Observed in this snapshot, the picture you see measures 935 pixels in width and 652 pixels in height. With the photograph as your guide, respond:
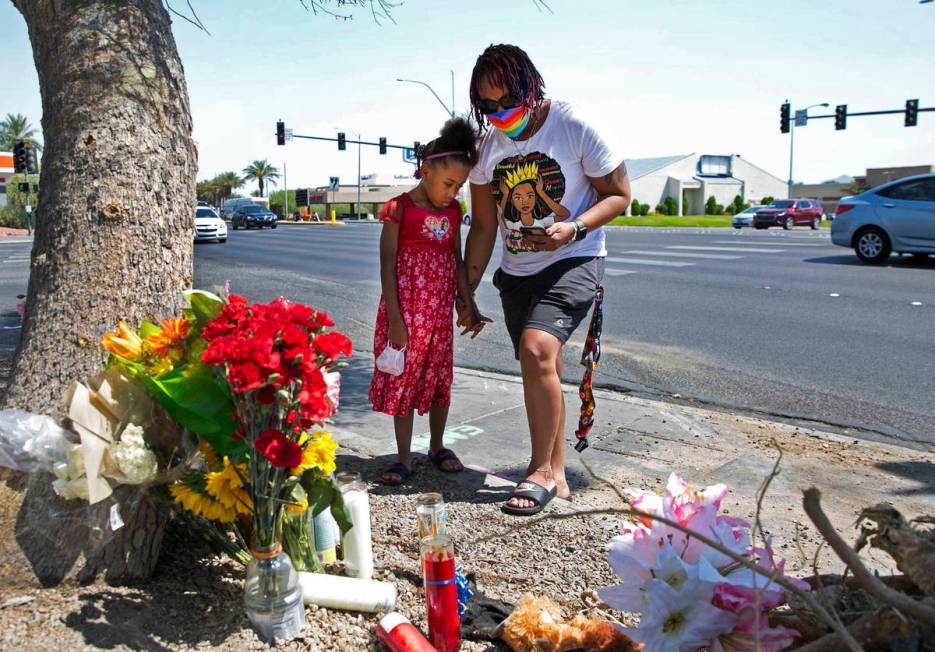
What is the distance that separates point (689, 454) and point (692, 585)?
2500mm

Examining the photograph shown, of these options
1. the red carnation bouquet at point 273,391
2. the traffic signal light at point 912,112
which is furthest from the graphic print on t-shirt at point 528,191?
the traffic signal light at point 912,112

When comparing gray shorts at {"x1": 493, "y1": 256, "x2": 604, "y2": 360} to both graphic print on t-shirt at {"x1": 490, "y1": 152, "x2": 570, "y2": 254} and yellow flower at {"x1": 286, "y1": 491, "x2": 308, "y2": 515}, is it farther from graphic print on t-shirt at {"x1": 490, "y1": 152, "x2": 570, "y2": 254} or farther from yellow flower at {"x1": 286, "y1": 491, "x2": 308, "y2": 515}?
yellow flower at {"x1": 286, "y1": 491, "x2": 308, "y2": 515}

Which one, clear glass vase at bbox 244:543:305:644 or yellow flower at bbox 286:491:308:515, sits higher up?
yellow flower at bbox 286:491:308:515

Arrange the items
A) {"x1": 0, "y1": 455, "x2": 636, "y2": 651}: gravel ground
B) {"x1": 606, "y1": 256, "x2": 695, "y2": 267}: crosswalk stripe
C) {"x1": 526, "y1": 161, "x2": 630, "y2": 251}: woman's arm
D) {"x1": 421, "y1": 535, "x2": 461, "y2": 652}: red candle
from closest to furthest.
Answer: {"x1": 0, "y1": 455, "x2": 636, "y2": 651}: gravel ground < {"x1": 421, "y1": 535, "x2": 461, "y2": 652}: red candle < {"x1": 526, "y1": 161, "x2": 630, "y2": 251}: woman's arm < {"x1": 606, "y1": 256, "x2": 695, "y2": 267}: crosswalk stripe

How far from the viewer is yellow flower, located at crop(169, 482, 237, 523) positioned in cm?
220

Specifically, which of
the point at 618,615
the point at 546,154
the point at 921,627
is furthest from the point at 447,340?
the point at 921,627

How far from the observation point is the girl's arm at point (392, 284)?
3473mm

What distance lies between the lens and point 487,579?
267cm

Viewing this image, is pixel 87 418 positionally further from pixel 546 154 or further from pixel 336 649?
pixel 546 154

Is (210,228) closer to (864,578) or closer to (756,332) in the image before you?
(756,332)

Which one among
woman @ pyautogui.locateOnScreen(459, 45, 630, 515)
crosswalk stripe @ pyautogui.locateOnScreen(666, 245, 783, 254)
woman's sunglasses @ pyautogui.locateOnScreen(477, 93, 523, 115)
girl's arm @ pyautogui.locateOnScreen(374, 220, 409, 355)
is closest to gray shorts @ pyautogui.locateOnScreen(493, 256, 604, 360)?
woman @ pyautogui.locateOnScreen(459, 45, 630, 515)

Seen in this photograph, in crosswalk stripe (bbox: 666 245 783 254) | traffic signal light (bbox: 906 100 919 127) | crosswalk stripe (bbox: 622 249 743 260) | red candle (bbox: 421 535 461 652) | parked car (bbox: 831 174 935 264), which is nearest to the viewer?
red candle (bbox: 421 535 461 652)

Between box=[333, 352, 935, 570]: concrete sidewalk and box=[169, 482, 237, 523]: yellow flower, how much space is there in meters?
1.57

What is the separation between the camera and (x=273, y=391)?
77.4 inches
